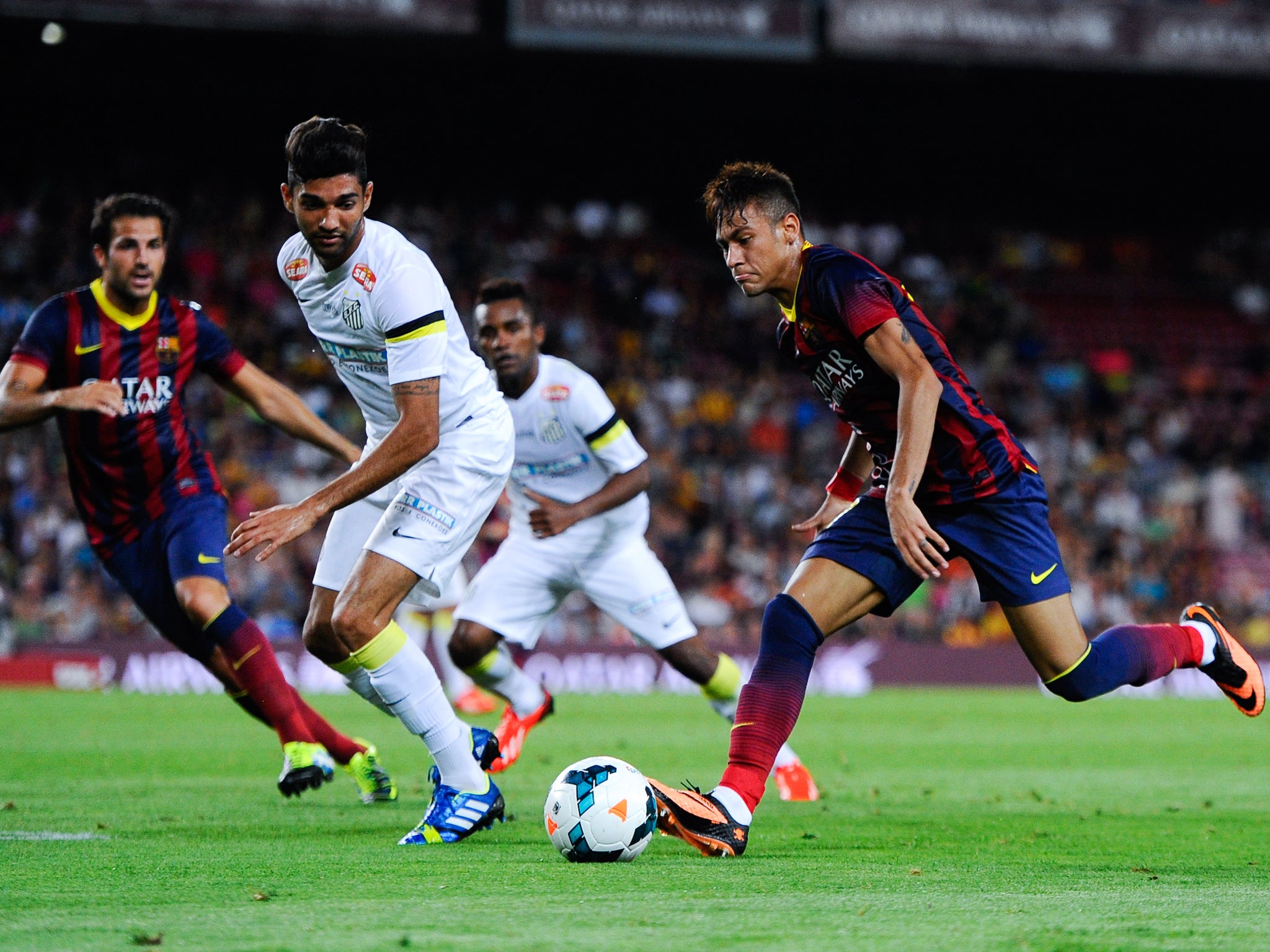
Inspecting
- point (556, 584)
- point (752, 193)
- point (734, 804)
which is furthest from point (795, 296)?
point (556, 584)

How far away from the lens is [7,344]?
61.7 feet

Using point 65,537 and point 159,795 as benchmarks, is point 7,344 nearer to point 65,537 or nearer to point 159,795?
point 65,537

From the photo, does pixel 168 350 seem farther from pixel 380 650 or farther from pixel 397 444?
pixel 380 650

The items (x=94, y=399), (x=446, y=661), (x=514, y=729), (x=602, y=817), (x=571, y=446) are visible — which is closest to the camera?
(x=602, y=817)

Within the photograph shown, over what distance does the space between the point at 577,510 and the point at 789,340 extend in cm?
266

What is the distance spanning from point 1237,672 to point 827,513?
1753 millimetres

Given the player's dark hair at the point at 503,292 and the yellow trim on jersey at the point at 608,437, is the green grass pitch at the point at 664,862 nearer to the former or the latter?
the yellow trim on jersey at the point at 608,437

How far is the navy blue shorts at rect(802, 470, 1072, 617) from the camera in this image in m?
5.34

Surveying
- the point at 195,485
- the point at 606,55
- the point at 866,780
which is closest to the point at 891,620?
the point at 606,55

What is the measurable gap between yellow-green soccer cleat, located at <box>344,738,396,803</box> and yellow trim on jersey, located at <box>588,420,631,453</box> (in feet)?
7.29

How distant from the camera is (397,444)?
529 centimetres

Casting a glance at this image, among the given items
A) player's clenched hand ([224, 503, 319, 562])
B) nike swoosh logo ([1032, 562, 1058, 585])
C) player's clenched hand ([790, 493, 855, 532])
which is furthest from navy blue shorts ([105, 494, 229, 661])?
nike swoosh logo ([1032, 562, 1058, 585])

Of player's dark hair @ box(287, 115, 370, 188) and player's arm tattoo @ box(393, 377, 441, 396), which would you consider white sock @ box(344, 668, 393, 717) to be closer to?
player's arm tattoo @ box(393, 377, 441, 396)

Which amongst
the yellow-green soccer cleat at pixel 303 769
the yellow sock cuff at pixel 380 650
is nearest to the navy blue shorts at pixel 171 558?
the yellow-green soccer cleat at pixel 303 769
